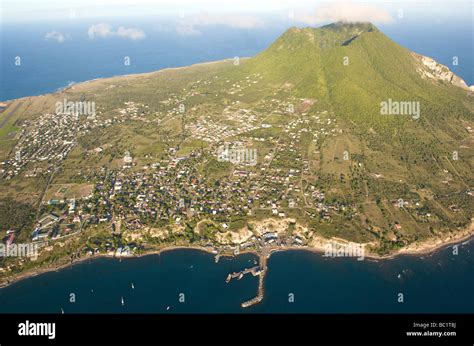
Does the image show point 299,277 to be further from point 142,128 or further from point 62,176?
point 142,128

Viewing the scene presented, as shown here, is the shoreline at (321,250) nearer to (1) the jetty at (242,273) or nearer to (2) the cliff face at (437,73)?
(1) the jetty at (242,273)

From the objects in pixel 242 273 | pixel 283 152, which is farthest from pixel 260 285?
pixel 283 152

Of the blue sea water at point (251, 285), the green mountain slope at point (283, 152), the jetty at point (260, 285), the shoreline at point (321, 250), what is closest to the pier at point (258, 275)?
the jetty at point (260, 285)

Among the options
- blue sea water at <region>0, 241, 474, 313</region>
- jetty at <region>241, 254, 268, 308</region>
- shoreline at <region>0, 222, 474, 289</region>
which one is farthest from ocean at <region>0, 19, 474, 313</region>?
shoreline at <region>0, 222, 474, 289</region>

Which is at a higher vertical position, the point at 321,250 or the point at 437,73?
the point at 437,73

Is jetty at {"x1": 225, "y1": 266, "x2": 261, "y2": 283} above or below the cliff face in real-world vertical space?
below

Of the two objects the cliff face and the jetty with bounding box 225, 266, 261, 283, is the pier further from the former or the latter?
the cliff face

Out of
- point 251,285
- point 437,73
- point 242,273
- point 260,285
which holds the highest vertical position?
point 437,73

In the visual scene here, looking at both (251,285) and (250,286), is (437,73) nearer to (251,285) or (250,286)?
(251,285)

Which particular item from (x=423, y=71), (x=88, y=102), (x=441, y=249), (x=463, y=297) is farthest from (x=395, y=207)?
(x=88, y=102)
